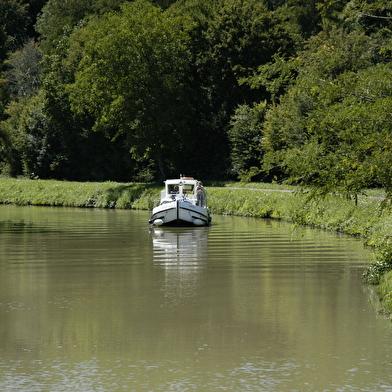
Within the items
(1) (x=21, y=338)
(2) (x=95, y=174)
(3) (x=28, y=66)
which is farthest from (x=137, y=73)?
(1) (x=21, y=338)

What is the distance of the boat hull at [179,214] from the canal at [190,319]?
729 centimetres

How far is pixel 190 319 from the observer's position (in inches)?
534

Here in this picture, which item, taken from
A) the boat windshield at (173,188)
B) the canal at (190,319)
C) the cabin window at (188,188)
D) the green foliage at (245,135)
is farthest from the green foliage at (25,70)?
the canal at (190,319)

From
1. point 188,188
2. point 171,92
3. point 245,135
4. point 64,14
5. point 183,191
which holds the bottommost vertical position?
point 183,191

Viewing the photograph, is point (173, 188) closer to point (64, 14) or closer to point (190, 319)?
point (190, 319)

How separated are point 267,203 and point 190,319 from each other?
24.7 metres

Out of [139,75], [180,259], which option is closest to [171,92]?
[139,75]

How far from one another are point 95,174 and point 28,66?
61.5 ft

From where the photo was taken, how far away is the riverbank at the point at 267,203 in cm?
1672

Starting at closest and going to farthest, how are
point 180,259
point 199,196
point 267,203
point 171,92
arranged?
point 180,259, point 199,196, point 267,203, point 171,92

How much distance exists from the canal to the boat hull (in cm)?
729

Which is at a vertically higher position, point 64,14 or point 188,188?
point 64,14

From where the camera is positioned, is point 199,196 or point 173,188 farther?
point 173,188

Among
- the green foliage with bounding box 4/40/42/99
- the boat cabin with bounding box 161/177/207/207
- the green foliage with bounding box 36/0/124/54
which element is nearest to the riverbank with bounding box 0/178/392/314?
the boat cabin with bounding box 161/177/207/207
